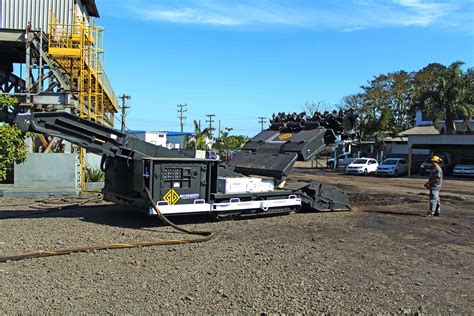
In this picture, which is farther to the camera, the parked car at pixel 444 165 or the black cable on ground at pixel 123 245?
the parked car at pixel 444 165

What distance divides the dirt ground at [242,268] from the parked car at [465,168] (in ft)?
93.4

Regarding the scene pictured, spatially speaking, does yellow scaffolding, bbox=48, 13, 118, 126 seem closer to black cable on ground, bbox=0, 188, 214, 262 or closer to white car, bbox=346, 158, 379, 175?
black cable on ground, bbox=0, 188, 214, 262

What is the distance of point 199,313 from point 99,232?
5.03 m

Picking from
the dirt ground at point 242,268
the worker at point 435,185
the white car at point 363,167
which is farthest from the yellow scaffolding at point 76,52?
the white car at point 363,167

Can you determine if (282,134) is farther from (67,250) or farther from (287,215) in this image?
(67,250)

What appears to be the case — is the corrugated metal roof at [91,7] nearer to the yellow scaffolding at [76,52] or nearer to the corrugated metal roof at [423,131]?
the yellow scaffolding at [76,52]

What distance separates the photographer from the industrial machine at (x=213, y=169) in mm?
9961

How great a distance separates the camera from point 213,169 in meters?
10.8

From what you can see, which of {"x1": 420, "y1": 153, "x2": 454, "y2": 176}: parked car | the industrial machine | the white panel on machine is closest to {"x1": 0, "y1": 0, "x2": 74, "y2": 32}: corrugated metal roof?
the industrial machine

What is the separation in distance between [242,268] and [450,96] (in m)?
38.3

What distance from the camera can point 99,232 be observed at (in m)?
9.66

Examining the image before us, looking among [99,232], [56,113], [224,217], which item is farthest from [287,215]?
[56,113]

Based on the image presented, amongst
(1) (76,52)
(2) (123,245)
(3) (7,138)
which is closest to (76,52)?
(1) (76,52)

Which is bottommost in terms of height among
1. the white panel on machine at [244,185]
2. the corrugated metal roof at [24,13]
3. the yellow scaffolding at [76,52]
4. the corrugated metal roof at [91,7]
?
the white panel on machine at [244,185]
